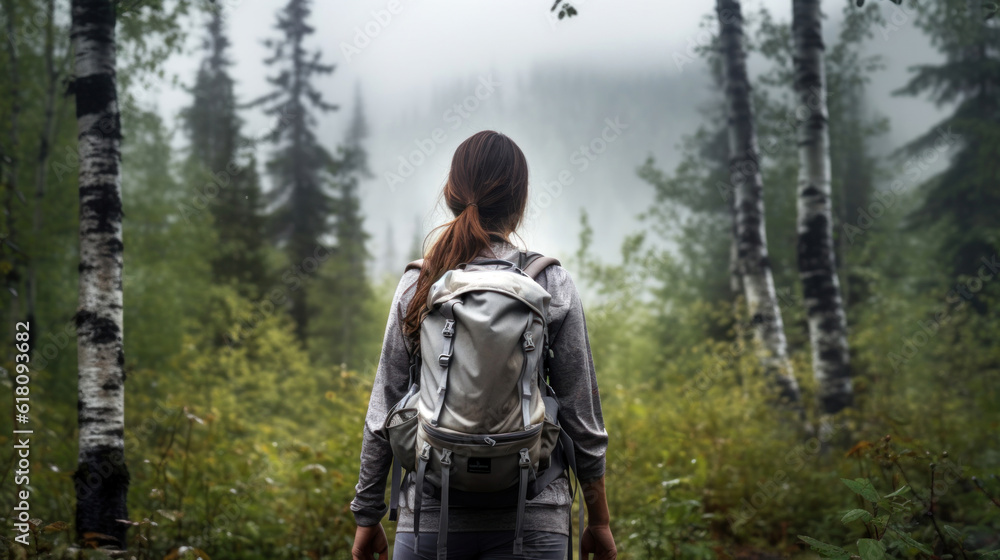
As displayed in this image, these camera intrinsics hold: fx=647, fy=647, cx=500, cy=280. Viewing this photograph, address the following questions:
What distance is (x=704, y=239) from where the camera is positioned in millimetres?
23125

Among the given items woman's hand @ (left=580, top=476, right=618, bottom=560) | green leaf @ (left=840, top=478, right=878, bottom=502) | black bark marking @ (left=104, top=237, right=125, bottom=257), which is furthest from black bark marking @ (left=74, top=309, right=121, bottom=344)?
green leaf @ (left=840, top=478, right=878, bottom=502)

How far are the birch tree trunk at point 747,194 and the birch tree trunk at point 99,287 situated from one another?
27.5ft

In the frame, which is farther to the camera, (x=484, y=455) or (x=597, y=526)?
(x=597, y=526)

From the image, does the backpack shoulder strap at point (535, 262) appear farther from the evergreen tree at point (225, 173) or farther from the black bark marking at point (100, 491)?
the evergreen tree at point (225, 173)

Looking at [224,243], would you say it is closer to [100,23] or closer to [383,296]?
[383,296]

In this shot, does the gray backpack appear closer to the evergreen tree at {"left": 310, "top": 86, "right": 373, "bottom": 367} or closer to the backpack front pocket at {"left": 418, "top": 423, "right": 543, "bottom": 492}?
the backpack front pocket at {"left": 418, "top": 423, "right": 543, "bottom": 492}

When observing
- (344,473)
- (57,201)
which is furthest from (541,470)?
(57,201)

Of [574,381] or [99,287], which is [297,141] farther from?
[574,381]

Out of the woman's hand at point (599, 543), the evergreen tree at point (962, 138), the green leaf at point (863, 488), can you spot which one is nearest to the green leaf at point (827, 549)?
the green leaf at point (863, 488)

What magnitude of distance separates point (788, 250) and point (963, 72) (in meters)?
6.72

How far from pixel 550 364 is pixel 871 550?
135 centimetres

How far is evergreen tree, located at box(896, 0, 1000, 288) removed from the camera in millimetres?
16500

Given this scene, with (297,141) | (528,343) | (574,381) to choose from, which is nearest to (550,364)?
(574,381)

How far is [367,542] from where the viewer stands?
1.92m
